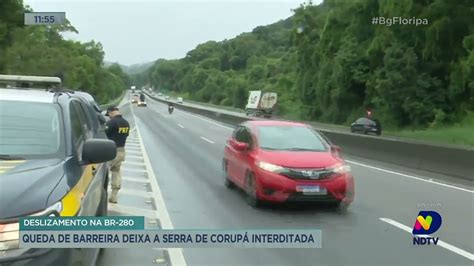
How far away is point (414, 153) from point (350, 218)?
354 inches

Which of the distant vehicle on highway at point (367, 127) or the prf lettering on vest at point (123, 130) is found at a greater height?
the prf lettering on vest at point (123, 130)

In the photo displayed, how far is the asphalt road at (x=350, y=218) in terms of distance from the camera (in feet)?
22.2

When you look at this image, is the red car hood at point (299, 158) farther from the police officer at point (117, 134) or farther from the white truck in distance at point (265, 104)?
the white truck in distance at point (265, 104)

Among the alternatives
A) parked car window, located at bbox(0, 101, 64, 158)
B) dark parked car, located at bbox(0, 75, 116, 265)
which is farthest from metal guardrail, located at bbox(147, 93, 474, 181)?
parked car window, located at bbox(0, 101, 64, 158)

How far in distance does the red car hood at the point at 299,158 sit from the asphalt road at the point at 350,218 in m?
0.81

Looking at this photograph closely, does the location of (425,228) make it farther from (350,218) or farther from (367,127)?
(367,127)

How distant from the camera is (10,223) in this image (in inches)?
139

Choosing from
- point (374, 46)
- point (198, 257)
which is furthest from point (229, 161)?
point (374, 46)

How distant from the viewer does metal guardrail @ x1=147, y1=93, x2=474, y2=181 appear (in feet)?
49.8

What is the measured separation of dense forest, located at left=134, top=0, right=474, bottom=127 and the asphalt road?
92.8ft

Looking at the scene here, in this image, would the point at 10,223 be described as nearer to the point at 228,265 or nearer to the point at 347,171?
the point at 228,265

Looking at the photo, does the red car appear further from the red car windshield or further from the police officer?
the police officer

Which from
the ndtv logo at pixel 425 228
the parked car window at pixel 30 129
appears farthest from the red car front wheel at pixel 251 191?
the parked car window at pixel 30 129

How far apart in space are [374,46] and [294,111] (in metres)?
26.4
